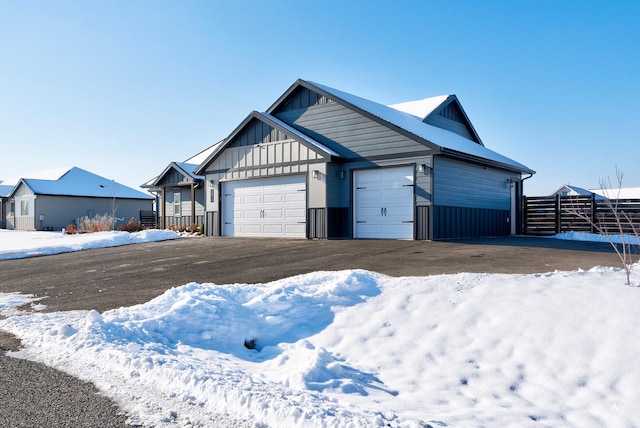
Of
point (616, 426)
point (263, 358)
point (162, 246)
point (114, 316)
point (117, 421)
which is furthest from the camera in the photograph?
point (162, 246)

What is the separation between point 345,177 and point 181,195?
1206 cm

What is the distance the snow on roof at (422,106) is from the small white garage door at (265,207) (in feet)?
21.0

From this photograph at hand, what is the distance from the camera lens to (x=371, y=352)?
14.4ft

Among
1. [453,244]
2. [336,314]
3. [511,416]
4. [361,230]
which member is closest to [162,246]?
[361,230]

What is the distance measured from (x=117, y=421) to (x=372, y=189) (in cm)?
1219

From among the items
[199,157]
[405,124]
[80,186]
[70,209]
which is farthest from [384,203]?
[80,186]

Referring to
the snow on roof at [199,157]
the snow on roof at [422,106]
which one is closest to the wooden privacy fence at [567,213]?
the snow on roof at [422,106]

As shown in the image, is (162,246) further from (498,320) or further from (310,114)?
(498,320)

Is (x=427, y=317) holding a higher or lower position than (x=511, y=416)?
higher

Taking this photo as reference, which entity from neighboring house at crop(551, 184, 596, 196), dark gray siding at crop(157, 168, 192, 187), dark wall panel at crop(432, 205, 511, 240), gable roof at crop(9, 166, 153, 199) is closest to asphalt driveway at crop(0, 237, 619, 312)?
dark wall panel at crop(432, 205, 511, 240)

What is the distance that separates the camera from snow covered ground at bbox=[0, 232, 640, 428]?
3172 mm

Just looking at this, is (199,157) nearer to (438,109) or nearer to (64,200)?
(64,200)

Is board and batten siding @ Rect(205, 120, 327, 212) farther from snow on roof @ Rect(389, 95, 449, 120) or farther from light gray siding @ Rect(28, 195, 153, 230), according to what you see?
light gray siding @ Rect(28, 195, 153, 230)

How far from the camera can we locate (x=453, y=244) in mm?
12320
